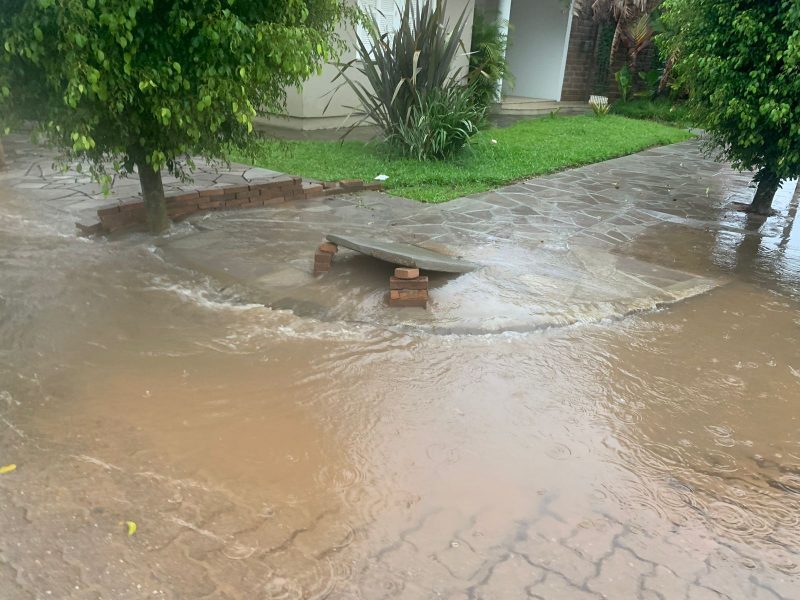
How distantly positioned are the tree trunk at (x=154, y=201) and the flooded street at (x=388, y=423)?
0.17 metres

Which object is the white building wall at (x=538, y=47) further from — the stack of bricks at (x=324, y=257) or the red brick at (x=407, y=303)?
the red brick at (x=407, y=303)

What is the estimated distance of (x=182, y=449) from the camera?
3.10 metres

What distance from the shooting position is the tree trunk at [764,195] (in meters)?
7.57

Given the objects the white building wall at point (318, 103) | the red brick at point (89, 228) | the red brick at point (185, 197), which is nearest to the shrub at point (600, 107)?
the white building wall at point (318, 103)

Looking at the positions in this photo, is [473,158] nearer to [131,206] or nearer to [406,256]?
[131,206]

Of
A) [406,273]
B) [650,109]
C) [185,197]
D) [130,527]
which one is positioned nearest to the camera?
[130,527]

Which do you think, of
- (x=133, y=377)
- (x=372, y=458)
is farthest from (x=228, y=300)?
(x=372, y=458)

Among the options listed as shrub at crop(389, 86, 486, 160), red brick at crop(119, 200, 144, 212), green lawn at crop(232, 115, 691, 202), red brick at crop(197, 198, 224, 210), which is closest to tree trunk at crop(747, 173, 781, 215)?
green lawn at crop(232, 115, 691, 202)

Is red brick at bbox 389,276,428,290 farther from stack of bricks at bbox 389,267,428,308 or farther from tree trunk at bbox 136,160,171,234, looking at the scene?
tree trunk at bbox 136,160,171,234

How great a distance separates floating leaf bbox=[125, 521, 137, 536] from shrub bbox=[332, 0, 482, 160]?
296 inches

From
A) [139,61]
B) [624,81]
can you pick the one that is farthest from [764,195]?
[624,81]

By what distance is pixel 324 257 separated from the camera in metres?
5.19

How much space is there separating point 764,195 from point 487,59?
6.41 metres

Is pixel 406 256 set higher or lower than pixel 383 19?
lower
